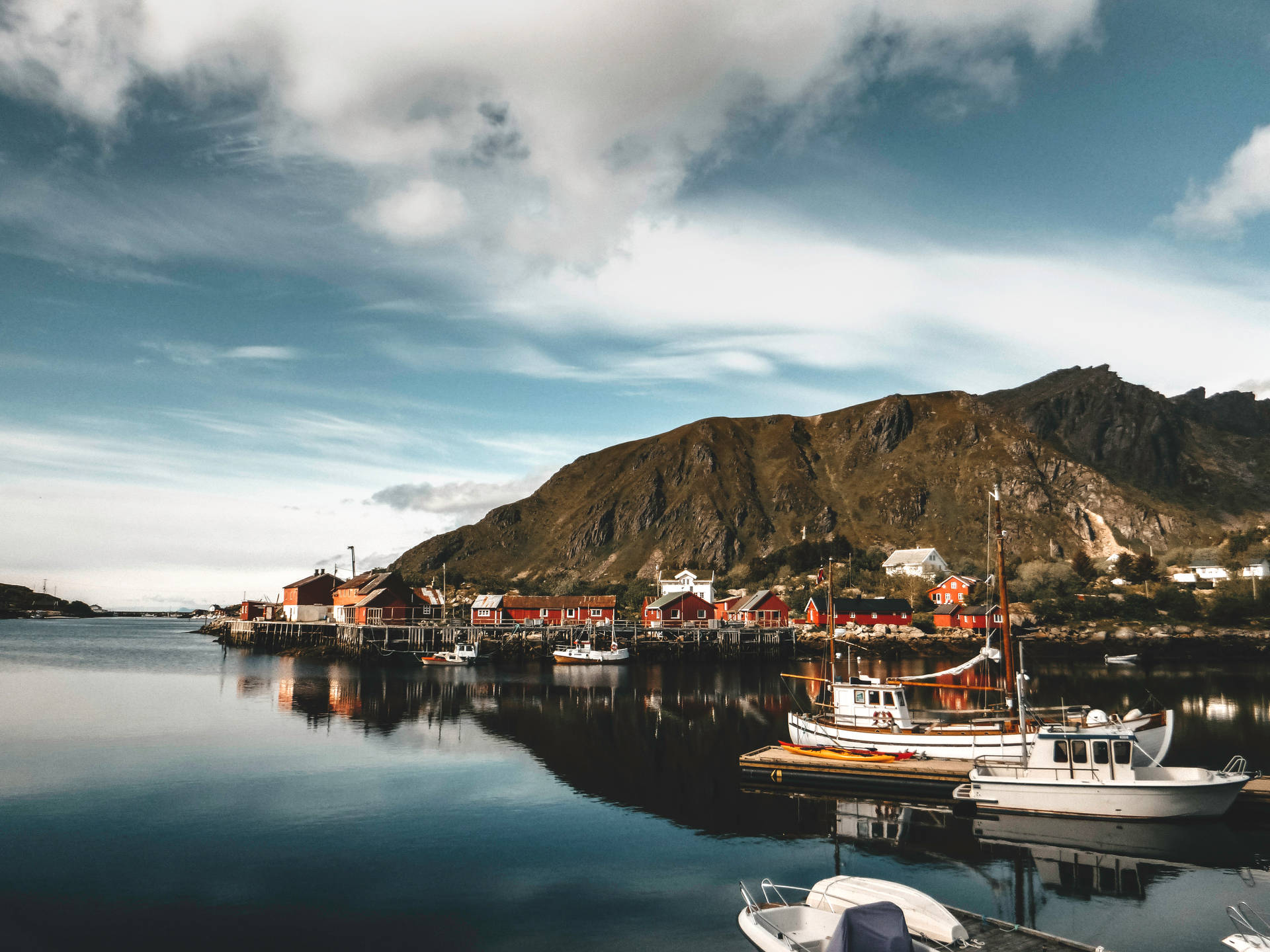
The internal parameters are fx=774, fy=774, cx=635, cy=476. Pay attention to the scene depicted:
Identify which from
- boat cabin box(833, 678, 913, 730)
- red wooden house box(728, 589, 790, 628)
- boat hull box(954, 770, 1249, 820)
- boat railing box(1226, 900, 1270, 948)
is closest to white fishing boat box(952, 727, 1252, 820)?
boat hull box(954, 770, 1249, 820)

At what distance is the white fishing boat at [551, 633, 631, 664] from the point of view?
3585 inches

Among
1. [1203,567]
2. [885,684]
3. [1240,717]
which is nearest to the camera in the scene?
[885,684]

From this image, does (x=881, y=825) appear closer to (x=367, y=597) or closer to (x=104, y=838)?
(x=104, y=838)

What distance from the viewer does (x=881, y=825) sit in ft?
92.5

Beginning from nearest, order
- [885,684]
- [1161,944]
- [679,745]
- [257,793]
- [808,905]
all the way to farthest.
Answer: [808,905] < [1161,944] < [257,793] < [885,684] < [679,745]

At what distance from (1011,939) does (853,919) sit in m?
4.49

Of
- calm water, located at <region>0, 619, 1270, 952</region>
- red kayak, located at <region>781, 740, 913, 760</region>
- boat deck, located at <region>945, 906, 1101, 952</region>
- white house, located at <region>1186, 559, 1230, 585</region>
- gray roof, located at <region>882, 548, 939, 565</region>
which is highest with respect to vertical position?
gray roof, located at <region>882, 548, 939, 565</region>

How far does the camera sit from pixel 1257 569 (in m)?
136

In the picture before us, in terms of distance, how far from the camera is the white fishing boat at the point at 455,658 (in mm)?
90750

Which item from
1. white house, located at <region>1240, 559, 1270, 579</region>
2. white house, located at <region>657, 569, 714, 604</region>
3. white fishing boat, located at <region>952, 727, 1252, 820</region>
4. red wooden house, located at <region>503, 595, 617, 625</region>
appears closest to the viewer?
white fishing boat, located at <region>952, 727, 1252, 820</region>

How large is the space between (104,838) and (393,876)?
11664mm

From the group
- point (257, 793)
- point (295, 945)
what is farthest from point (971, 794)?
point (257, 793)

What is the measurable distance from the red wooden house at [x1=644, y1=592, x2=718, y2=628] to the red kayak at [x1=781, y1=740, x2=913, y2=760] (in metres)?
78.7

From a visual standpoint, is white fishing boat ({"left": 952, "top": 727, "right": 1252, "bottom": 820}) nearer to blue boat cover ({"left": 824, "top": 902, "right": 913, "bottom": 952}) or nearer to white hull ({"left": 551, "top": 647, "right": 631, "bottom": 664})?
blue boat cover ({"left": 824, "top": 902, "right": 913, "bottom": 952})
